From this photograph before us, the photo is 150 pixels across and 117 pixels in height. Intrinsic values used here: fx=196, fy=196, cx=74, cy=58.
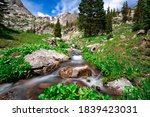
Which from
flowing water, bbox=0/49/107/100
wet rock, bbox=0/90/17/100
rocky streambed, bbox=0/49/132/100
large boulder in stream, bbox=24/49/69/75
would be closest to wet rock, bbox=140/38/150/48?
rocky streambed, bbox=0/49/132/100

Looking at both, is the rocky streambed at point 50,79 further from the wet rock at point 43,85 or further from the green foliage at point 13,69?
the green foliage at point 13,69

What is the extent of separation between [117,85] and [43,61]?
7643mm

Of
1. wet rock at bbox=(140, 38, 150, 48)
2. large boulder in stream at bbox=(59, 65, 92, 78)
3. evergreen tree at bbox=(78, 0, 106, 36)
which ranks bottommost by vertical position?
large boulder in stream at bbox=(59, 65, 92, 78)

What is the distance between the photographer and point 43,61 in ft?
58.2

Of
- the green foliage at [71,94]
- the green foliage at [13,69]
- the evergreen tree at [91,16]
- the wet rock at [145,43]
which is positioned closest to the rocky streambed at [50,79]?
the green foliage at [13,69]

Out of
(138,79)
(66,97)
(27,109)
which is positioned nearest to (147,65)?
(138,79)

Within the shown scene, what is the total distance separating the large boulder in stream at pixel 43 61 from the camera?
16.7m

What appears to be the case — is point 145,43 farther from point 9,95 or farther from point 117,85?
point 9,95

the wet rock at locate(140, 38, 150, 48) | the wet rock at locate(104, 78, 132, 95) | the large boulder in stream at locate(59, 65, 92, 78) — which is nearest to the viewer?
the wet rock at locate(104, 78, 132, 95)

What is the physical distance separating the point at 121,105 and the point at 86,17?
142 ft

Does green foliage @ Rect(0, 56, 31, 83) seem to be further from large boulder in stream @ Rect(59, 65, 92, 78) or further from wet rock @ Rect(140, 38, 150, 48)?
wet rock @ Rect(140, 38, 150, 48)

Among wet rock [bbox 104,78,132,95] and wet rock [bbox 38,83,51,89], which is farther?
wet rock [bbox 38,83,51,89]

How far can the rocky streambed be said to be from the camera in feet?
40.3

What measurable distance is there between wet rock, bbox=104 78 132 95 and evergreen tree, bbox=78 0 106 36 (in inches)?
1383
